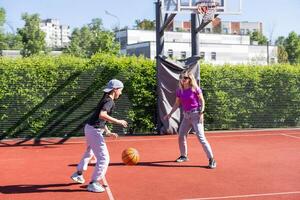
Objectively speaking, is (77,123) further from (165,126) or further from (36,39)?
(36,39)

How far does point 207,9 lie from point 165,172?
7.66m

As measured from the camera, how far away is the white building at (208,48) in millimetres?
74188

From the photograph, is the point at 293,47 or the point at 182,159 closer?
the point at 182,159

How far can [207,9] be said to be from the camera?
15141mm

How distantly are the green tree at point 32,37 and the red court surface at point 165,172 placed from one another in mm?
43741

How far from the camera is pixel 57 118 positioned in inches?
602

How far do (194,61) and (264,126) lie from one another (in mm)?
4051

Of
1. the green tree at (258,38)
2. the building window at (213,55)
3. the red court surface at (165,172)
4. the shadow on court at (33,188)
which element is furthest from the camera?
the green tree at (258,38)

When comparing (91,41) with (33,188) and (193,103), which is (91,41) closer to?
(193,103)

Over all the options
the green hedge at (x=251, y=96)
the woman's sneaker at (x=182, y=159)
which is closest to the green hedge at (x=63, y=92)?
the green hedge at (x=251, y=96)

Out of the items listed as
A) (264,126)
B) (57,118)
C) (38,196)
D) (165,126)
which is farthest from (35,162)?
(264,126)

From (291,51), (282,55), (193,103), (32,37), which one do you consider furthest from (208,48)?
(193,103)

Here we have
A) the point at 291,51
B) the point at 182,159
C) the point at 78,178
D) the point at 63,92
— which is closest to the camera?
the point at 78,178

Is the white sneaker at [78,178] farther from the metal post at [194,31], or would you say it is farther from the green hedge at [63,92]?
the metal post at [194,31]
